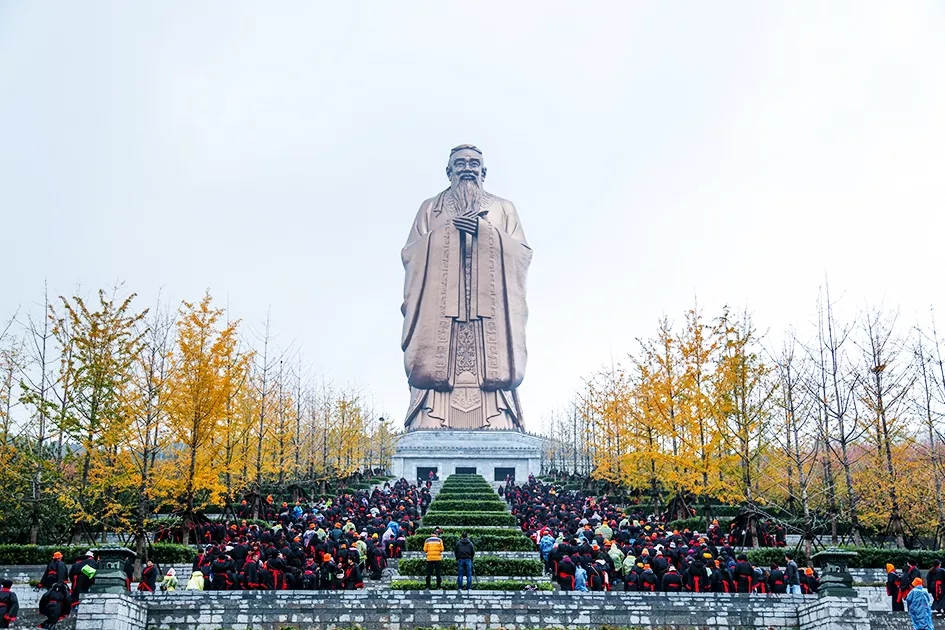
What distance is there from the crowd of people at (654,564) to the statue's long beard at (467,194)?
1030 inches

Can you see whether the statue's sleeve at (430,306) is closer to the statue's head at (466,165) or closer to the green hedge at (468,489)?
the statue's head at (466,165)

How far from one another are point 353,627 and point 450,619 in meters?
1.57

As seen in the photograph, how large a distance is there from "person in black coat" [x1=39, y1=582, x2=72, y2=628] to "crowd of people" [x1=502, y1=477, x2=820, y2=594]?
8.29 meters

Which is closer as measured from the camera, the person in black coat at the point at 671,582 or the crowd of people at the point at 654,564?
the person in black coat at the point at 671,582

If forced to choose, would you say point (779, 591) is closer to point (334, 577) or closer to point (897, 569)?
point (897, 569)

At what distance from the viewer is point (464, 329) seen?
45344mm

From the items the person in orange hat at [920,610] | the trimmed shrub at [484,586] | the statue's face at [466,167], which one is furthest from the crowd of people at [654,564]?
the statue's face at [466,167]

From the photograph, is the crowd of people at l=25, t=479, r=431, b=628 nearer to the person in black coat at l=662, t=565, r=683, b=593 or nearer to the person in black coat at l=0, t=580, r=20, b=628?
the person in black coat at l=0, t=580, r=20, b=628

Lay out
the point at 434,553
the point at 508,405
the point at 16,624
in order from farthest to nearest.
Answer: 1. the point at 508,405
2. the point at 434,553
3. the point at 16,624

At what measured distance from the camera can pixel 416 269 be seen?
45.5 meters

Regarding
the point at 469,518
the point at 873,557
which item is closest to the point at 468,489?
the point at 469,518

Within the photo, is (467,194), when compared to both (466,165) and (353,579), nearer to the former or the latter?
(466,165)

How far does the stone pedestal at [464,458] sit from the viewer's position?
41.5 metres

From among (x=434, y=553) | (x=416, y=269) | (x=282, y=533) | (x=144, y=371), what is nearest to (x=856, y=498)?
(x=434, y=553)
